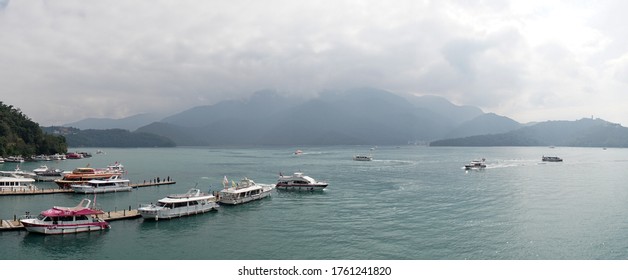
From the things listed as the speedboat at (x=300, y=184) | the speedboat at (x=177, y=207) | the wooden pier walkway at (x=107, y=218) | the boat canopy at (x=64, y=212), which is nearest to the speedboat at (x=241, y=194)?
the speedboat at (x=177, y=207)

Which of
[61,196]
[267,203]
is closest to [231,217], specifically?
[267,203]

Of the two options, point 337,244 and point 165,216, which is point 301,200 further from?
point 337,244

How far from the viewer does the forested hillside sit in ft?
515

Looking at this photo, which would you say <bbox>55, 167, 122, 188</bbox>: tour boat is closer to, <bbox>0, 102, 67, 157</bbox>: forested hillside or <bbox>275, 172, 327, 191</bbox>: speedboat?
<bbox>275, 172, 327, 191</bbox>: speedboat

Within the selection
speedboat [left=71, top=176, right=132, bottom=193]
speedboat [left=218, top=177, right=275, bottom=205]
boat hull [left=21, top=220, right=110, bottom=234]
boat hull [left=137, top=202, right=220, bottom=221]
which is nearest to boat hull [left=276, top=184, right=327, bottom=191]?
speedboat [left=218, top=177, right=275, bottom=205]

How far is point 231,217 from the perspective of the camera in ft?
177

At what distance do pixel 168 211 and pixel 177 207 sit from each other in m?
1.47

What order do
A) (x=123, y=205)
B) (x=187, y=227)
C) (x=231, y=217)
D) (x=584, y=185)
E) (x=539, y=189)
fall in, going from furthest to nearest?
(x=584, y=185) < (x=539, y=189) < (x=123, y=205) < (x=231, y=217) < (x=187, y=227)

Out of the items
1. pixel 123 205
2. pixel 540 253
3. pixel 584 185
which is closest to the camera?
pixel 540 253

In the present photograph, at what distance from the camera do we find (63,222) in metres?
42.2

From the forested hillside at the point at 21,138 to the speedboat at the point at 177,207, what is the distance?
137 metres

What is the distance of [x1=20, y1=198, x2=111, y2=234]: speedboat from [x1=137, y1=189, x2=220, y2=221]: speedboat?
6396mm

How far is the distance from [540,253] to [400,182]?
177 ft

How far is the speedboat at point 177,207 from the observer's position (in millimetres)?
49781
